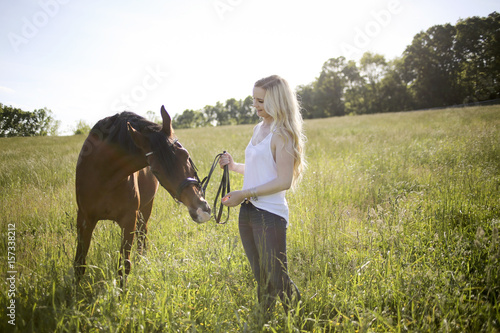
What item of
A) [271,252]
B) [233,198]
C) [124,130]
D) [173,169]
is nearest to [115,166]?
[124,130]

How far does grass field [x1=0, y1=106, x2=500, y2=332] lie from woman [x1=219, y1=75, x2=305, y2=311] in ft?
1.02

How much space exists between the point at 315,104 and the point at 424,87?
25.3 metres

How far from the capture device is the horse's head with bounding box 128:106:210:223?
2193 mm

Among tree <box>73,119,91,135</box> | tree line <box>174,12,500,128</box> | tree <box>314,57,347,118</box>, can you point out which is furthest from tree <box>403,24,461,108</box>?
tree <box>73,119,91,135</box>

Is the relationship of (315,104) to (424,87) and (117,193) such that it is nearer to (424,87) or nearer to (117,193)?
(424,87)

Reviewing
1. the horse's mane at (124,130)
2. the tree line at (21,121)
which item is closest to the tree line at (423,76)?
the tree line at (21,121)

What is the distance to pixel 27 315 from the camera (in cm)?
202

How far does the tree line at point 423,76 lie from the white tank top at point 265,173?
126 feet

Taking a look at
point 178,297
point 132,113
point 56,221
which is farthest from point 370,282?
point 56,221

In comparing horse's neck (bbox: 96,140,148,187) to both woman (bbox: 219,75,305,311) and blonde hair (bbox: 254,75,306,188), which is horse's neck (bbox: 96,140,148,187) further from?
blonde hair (bbox: 254,75,306,188)

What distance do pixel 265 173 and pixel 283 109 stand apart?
23.4 inches

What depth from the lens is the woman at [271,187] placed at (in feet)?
6.88

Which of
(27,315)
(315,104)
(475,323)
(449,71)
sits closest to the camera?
(475,323)

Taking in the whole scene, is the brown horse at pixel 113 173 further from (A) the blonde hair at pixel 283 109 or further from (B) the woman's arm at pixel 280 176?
(A) the blonde hair at pixel 283 109
